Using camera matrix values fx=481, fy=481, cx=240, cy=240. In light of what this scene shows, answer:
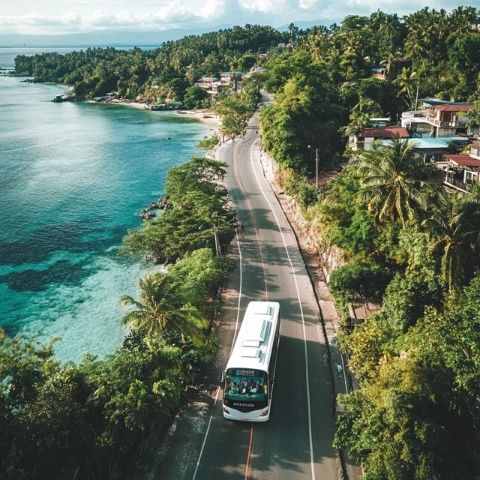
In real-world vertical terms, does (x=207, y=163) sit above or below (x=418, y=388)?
above

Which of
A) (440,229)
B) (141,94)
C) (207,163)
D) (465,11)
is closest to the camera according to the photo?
(440,229)

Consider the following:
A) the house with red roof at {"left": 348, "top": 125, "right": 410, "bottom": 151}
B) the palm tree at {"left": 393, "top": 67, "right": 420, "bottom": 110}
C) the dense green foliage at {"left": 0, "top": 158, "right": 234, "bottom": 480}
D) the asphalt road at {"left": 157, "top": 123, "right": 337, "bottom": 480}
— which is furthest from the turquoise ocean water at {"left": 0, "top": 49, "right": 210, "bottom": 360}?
the palm tree at {"left": 393, "top": 67, "right": 420, "bottom": 110}

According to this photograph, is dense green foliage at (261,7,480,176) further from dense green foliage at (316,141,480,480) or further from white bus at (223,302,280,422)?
white bus at (223,302,280,422)

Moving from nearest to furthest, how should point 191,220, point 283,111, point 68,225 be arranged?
point 191,220, point 283,111, point 68,225

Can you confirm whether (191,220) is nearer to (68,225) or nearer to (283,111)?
(283,111)

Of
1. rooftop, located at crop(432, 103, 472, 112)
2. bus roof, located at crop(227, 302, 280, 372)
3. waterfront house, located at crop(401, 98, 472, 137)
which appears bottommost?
bus roof, located at crop(227, 302, 280, 372)

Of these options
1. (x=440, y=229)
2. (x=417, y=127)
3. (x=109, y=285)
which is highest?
(x=417, y=127)

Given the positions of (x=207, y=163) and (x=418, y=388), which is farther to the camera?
(x=207, y=163)

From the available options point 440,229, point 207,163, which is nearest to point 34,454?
point 440,229
